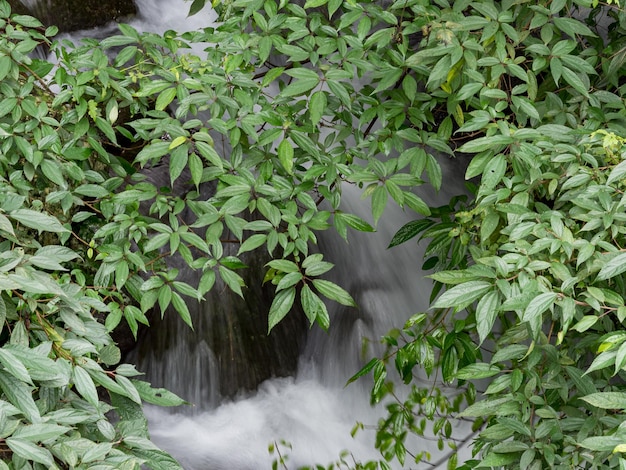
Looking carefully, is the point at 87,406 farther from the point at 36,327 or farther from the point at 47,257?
the point at 47,257

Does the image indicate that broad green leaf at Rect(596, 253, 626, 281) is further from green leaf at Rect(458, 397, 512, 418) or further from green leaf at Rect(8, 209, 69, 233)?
green leaf at Rect(8, 209, 69, 233)

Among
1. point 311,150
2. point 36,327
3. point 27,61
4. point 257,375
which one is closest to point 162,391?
point 36,327

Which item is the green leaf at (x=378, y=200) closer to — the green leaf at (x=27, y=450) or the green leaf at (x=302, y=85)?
the green leaf at (x=302, y=85)

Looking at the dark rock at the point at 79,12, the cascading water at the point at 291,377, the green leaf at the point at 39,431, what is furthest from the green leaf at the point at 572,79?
the dark rock at the point at 79,12

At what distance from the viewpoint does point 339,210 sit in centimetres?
224

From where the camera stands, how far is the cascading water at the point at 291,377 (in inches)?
123

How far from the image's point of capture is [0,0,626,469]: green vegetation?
5.35 feet

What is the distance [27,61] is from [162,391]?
4.26 ft

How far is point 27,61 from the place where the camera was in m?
2.38

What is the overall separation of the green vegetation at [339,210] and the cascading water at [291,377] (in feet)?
2.03

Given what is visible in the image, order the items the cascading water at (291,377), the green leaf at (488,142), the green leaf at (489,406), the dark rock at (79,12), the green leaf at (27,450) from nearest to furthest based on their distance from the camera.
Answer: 1. the green leaf at (27,450)
2. the green leaf at (489,406)
3. the green leaf at (488,142)
4. the cascading water at (291,377)
5. the dark rock at (79,12)

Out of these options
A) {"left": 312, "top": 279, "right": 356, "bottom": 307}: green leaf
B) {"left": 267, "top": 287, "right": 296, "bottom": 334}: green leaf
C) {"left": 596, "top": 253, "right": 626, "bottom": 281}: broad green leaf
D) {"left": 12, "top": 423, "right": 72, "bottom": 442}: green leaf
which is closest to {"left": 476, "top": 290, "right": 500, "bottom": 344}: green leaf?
{"left": 596, "top": 253, "right": 626, "bottom": 281}: broad green leaf

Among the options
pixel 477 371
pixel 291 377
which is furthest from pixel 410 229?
pixel 291 377

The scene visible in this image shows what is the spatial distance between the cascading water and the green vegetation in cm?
62
